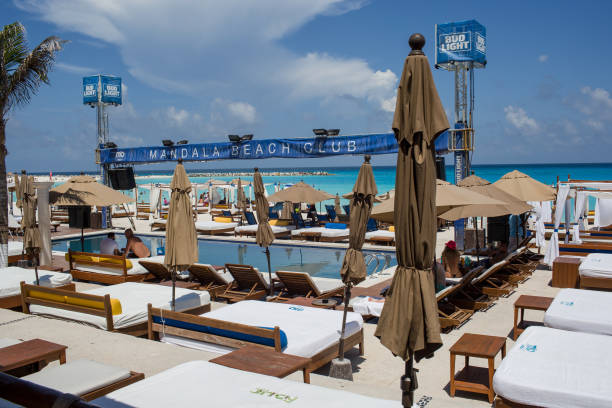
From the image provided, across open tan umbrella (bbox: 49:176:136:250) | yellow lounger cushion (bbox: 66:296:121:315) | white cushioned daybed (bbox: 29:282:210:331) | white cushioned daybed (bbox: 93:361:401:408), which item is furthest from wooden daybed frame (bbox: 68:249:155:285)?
white cushioned daybed (bbox: 93:361:401:408)

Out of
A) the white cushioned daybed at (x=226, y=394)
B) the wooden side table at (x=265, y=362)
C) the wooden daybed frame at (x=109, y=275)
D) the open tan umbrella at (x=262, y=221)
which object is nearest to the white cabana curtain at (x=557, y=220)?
the open tan umbrella at (x=262, y=221)

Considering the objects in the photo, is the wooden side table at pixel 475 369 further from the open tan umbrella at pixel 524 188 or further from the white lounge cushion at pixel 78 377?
the open tan umbrella at pixel 524 188

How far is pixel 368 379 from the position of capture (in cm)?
536

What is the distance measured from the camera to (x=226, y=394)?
3402 millimetres

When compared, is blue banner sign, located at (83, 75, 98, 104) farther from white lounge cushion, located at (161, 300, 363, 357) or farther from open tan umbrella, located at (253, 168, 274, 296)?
white lounge cushion, located at (161, 300, 363, 357)

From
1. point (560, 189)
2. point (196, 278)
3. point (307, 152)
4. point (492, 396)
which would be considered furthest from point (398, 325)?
point (307, 152)

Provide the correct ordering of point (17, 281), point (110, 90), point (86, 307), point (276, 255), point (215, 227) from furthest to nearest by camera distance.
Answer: point (110, 90) → point (215, 227) → point (276, 255) → point (17, 281) → point (86, 307)

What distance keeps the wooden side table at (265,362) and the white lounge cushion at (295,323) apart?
0.64m

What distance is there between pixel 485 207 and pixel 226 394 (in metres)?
7.06

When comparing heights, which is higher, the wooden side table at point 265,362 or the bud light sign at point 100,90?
the bud light sign at point 100,90

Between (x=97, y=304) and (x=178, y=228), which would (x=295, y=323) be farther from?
(x=97, y=304)

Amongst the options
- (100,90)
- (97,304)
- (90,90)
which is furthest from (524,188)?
(90,90)

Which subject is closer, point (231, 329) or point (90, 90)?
point (231, 329)

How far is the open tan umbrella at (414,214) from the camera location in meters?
2.78
